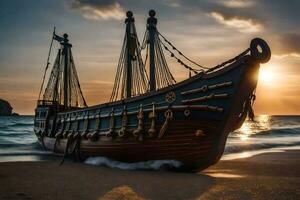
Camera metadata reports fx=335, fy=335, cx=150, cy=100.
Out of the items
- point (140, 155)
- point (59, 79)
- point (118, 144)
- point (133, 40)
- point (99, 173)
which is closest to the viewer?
point (99, 173)

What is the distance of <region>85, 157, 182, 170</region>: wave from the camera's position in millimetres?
14138

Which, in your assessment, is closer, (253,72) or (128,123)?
(253,72)

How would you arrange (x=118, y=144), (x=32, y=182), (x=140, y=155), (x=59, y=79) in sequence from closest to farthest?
(x=32, y=182)
(x=140, y=155)
(x=118, y=144)
(x=59, y=79)

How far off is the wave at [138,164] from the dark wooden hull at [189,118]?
21cm

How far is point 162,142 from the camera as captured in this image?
46.9 feet

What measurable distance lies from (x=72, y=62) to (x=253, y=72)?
24.7 m

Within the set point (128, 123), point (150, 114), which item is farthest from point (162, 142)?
point (128, 123)

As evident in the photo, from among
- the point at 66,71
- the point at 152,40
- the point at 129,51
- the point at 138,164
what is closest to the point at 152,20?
the point at 152,40

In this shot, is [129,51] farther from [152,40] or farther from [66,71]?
[66,71]

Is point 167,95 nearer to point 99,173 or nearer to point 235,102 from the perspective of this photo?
point 235,102

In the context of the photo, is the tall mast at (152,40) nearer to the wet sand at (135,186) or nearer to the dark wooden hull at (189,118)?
the dark wooden hull at (189,118)

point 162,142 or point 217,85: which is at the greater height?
point 217,85

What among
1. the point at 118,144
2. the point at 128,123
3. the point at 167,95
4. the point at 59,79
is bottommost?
the point at 118,144

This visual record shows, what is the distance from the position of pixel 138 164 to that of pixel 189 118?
3628 mm
